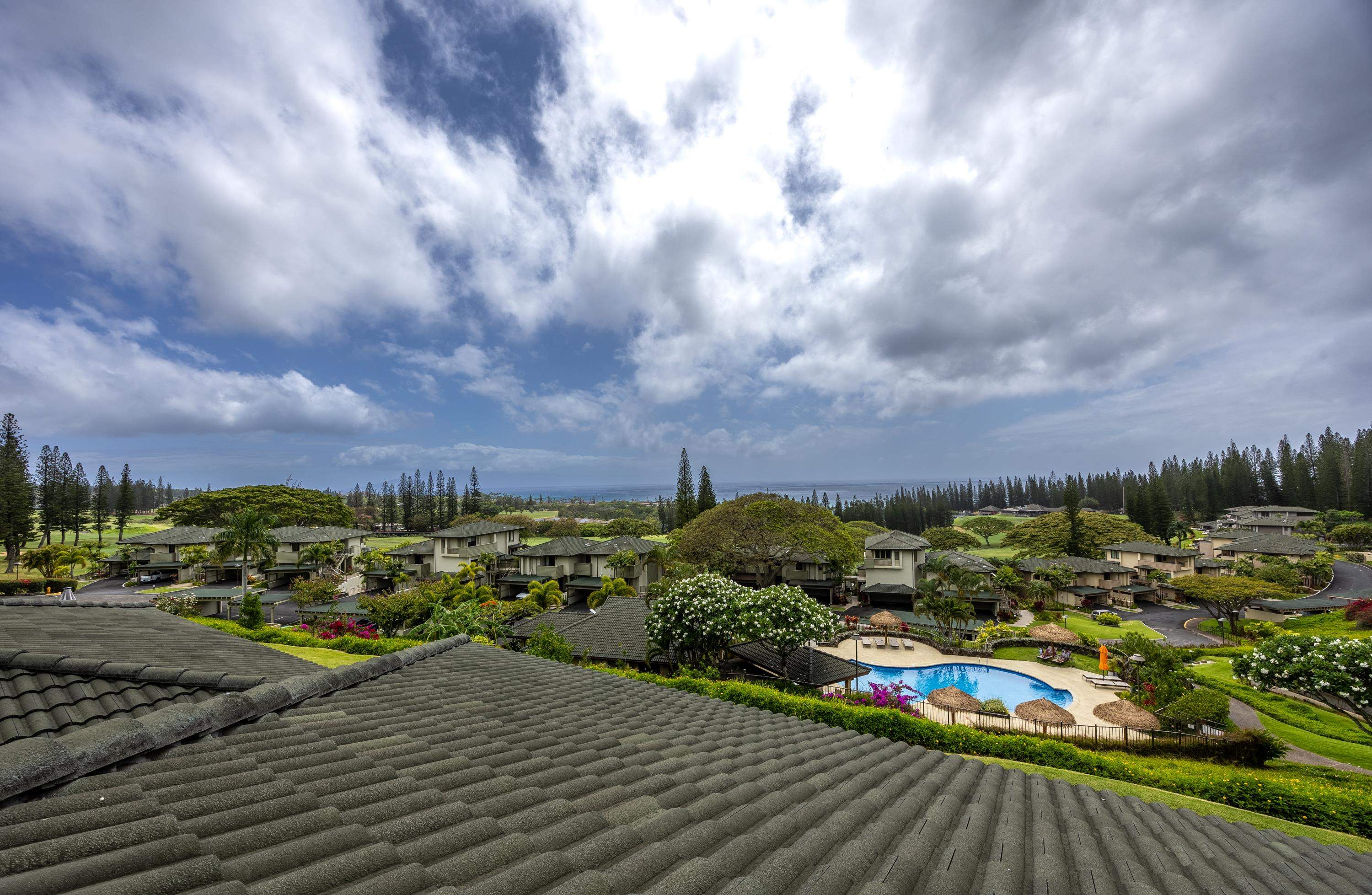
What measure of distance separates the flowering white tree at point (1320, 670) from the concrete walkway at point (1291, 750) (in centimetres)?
150

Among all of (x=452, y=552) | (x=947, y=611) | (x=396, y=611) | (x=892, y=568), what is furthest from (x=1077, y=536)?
(x=452, y=552)

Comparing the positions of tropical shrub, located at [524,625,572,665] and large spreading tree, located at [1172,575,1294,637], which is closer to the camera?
tropical shrub, located at [524,625,572,665]

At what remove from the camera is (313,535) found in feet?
179

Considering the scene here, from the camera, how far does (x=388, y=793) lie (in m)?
3.27

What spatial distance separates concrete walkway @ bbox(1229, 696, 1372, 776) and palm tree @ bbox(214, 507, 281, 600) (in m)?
52.7

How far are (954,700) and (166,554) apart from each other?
235 feet

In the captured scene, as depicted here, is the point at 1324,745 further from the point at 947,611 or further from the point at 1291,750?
the point at 947,611

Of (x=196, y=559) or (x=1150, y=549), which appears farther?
(x=1150, y=549)

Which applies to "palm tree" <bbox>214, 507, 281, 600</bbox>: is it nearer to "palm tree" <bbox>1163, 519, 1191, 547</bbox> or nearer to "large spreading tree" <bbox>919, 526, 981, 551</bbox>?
"large spreading tree" <bbox>919, 526, 981, 551</bbox>

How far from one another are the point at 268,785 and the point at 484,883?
5.73ft

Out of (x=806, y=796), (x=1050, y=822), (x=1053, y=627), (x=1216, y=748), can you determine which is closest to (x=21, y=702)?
(x=806, y=796)

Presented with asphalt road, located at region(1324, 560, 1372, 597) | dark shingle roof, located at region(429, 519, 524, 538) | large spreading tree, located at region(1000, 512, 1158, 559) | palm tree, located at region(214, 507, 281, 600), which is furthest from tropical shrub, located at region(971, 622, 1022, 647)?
palm tree, located at region(214, 507, 281, 600)

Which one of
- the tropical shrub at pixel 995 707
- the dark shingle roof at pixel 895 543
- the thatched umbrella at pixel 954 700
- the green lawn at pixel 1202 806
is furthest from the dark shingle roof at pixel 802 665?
the dark shingle roof at pixel 895 543

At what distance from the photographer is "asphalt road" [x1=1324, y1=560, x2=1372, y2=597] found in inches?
1580
